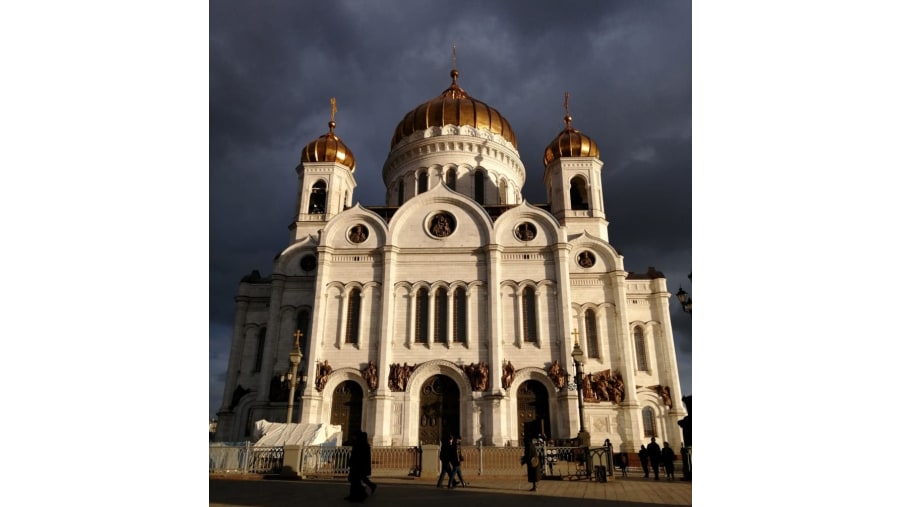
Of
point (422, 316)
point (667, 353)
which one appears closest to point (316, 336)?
point (422, 316)

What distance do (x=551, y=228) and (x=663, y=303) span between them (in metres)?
6.51

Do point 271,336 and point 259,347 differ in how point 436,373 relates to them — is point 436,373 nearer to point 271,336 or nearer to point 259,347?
point 271,336

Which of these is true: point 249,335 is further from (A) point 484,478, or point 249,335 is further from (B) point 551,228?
(A) point 484,478

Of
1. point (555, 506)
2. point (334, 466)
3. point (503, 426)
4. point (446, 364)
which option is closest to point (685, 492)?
point (555, 506)

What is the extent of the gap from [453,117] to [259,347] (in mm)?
16116

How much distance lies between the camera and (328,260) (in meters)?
23.4

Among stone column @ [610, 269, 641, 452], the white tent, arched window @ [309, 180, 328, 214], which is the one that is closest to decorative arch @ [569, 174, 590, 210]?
stone column @ [610, 269, 641, 452]

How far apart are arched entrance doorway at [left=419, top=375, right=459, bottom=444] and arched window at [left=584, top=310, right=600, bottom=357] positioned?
617 centimetres

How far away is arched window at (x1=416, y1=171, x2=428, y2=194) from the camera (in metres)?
30.0

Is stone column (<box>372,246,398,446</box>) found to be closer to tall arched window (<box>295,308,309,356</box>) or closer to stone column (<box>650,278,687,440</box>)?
tall arched window (<box>295,308,309,356</box>)

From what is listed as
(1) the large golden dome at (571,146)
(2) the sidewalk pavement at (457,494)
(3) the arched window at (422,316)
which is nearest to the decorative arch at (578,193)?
(1) the large golden dome at (571,146)

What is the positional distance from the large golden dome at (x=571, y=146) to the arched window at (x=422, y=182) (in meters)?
6.74

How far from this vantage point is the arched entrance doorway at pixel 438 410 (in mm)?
20719

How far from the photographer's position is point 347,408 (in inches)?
833
